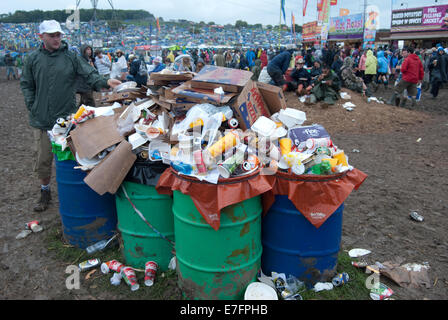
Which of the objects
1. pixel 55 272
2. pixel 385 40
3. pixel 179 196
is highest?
pixel 385 40

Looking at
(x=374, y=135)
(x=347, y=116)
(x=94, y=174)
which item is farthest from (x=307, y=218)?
(x=347, y=116)

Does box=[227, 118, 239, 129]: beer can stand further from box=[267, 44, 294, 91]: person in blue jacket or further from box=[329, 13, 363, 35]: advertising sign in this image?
box=[329, 13, 363, 35]: advertising sign

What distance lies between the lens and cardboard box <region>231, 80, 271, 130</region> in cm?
287

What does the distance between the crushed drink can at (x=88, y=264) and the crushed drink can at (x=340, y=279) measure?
205 centimetres

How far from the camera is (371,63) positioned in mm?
14008

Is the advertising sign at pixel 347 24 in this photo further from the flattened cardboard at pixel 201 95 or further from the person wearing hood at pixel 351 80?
the flattened cardboard at pixel 201 95

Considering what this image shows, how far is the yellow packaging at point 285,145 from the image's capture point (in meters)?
2.73

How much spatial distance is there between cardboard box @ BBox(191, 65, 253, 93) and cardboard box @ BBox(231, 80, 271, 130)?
Answer: 7 cm

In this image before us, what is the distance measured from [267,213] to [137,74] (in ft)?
26.2

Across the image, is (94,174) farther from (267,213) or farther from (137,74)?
(137,74)

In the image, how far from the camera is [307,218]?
2.49 m

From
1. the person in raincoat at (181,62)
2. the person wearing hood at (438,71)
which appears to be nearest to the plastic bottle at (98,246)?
the person in raincoat at (181,62)

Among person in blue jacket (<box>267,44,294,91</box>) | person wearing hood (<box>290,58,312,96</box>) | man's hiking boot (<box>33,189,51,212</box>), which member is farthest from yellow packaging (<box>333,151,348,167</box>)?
person wearing hood (<box>290,58,312,96</box>)

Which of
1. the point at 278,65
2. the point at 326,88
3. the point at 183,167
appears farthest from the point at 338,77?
the point at 183,167
